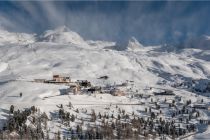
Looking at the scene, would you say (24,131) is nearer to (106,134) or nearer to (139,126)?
(106,134)

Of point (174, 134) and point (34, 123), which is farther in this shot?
point (174, 134)

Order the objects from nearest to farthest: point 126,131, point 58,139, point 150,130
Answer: point 58,139 → point 126,131 → point 150,130

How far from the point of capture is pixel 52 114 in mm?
199625

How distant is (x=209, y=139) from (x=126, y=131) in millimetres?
34210

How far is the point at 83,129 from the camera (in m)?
188

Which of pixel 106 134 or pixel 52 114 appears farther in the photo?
pixel 52 114

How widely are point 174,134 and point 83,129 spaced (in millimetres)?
41153

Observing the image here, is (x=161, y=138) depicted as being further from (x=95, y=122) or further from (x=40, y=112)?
(x=40, y=112)

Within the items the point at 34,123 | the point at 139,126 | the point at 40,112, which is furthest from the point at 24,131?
the point at 139,126

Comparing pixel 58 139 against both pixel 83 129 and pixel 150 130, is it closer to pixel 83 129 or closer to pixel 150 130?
pixel 83 129

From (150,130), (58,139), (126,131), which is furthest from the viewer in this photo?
(150,130)

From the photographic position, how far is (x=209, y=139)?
18788 centimetres

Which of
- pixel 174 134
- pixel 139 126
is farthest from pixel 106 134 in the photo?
pixel 174 134

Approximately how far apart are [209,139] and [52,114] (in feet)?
221
